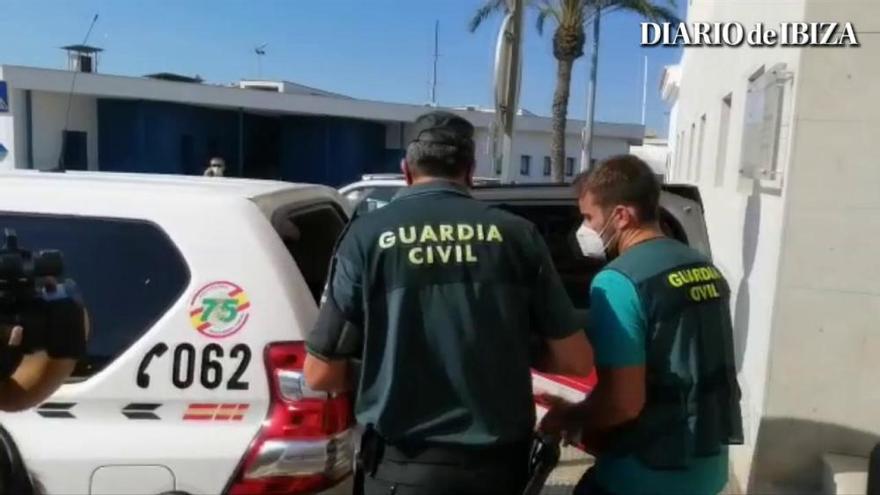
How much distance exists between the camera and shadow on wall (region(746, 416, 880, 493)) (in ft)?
13.3

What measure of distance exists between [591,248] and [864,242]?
6.83 feet

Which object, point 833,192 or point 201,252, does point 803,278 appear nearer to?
point 833,192

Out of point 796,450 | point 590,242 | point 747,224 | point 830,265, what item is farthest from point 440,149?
point 747,224

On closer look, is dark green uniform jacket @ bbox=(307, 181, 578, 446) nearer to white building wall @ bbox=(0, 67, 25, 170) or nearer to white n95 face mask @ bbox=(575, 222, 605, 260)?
white n95 face mask @ bbox=(575, 222, 605, 260)

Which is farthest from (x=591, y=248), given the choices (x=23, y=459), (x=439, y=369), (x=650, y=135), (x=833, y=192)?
(x=650, y=135)

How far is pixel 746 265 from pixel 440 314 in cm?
370

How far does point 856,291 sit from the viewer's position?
402cm

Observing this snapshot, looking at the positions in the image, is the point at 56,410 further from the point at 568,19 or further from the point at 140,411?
the point at 568,19

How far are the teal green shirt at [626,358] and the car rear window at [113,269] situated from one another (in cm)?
115

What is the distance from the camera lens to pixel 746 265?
523cm

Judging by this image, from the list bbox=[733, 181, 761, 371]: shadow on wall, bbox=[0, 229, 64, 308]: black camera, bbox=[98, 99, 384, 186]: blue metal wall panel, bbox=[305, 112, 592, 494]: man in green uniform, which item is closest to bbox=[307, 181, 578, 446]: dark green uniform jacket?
bbox=[305, 112, 592, 494]: man in green uniform

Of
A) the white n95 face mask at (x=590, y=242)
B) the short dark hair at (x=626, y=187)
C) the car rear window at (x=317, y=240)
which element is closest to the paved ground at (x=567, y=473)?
the car rear window at (x=317, y=240)

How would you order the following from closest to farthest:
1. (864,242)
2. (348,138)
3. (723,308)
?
(723,308) → (864,242) → (348,138)

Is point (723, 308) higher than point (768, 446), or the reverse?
point (723, 308)
